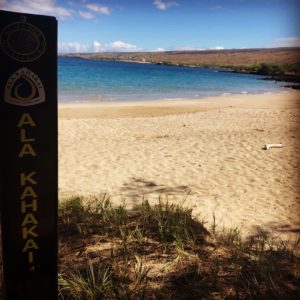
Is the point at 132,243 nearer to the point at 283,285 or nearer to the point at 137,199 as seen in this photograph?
the point at 283,285

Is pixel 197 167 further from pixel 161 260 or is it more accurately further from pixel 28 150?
pixel 28 150

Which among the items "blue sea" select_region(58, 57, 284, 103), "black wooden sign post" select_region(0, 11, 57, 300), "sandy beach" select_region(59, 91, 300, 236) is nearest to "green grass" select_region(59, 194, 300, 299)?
"black wooden sign post" select_region(0, 11, 57, 300)

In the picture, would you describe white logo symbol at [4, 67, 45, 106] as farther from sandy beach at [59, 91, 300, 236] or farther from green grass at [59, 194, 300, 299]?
sandy beach at [59, 91, 300, 236]

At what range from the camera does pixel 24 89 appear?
1876mm

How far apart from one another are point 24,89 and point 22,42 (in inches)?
9.4

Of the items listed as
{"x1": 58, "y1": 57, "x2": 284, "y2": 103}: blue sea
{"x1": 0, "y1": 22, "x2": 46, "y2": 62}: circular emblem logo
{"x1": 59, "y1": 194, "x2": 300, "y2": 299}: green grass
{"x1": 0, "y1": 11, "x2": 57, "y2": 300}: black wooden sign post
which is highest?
{"x1": 58, "y1": 57, "x2": 284, "y2": 103}: blue sea

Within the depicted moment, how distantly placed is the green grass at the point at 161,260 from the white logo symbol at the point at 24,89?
63.1 inches

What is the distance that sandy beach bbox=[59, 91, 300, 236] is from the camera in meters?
5.58

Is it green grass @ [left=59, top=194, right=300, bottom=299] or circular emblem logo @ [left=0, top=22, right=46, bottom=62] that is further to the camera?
green grass @ [left=59, top=194, right=300, bottom=299]

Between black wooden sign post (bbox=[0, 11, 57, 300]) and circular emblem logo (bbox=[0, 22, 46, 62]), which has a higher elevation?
circular emblem logo (bbox=[0, 22, 46, 62])

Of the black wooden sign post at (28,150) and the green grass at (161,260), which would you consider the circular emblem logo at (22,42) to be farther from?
the green grass at (161,260)

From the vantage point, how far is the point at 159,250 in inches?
144

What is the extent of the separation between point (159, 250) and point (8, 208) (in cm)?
207

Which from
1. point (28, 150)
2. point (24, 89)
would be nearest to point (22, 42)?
point (24, 89)
